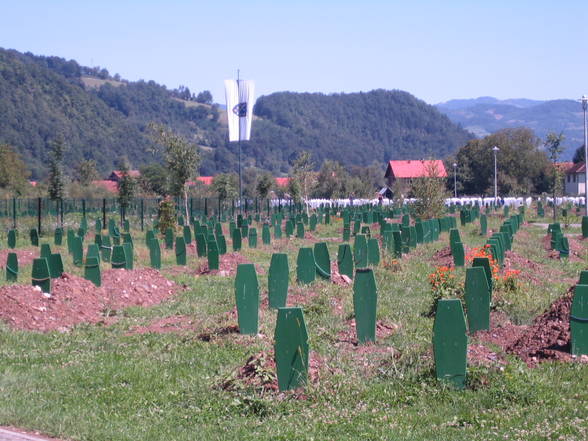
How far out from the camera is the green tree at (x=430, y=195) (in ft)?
123

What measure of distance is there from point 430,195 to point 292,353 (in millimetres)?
30209

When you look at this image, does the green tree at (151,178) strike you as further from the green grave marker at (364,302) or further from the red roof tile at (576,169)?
the green grave marker at (364,302)

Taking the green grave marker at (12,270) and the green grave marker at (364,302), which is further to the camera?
the green grave marker at (12,270)

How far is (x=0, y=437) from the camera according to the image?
715 centimetres

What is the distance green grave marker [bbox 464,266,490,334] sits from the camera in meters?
10.3

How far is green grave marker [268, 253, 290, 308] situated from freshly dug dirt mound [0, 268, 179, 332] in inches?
108

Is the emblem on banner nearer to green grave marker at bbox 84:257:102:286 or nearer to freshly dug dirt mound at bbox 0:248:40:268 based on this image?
freshly dug dirt mound at bbox 0:248:40:268

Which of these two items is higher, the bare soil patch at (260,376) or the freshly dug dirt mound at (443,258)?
the freshly dug dirt mound at (443,258)

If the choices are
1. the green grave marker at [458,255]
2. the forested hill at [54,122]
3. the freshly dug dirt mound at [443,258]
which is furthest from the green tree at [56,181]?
the forested hill at [54,122]

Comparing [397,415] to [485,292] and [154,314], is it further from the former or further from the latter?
[154,314]

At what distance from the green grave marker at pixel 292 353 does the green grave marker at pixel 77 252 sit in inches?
575

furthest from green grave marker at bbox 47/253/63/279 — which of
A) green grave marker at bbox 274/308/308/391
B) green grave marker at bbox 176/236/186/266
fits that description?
green grave marker at bbox 274/308/308/391

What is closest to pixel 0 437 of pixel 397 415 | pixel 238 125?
pixel 397 415

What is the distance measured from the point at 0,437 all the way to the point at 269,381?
2.51 meters
